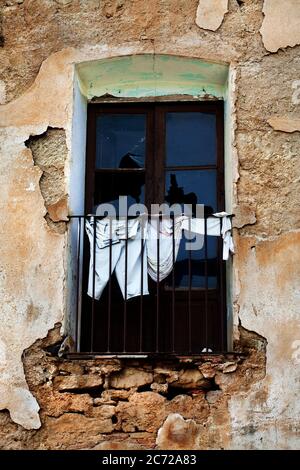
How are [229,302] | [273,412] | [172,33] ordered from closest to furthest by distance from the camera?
[273,412], [229,302], [172,33]

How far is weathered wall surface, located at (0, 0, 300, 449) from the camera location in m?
5.88

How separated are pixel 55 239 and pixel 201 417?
5.40 feet

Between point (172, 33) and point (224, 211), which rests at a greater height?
point (172, 33)

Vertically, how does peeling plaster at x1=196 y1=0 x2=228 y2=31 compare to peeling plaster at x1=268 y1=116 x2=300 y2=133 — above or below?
Answer: above

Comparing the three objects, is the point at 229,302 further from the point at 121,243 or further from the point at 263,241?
the point at 121,243

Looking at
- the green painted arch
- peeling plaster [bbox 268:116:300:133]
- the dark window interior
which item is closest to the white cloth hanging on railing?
the dark window interior

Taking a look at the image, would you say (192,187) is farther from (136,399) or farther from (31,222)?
(136,399)

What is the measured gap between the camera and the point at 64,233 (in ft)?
20.7

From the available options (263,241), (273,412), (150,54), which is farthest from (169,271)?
(150,54)

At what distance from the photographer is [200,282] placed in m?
6.44

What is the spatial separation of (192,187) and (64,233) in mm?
1110

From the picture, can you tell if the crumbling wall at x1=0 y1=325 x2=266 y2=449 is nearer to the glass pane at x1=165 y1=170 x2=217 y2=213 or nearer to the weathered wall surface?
the weathered wall surface

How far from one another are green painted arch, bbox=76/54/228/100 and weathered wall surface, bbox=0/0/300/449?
90 millimetres

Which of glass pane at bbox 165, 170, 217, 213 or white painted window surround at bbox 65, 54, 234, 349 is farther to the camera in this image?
glass pane at bbox 165, 170, 217, 213
